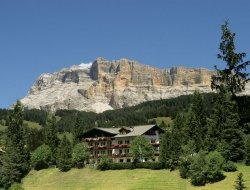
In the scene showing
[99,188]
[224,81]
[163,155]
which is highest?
[224,81]

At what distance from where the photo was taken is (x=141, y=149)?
4382 inches

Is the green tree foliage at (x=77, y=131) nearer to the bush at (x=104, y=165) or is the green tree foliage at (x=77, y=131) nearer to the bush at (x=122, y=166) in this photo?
the bush at (x=104, y=165)

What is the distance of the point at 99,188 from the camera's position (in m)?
94.4

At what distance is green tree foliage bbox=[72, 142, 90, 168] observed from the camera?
382ft

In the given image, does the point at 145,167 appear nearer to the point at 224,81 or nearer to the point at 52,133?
the point at 224,81

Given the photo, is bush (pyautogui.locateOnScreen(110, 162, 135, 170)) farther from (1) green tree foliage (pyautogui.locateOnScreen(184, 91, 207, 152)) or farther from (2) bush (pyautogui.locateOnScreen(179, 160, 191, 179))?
(2) bush (pyautogui.locateOnScreen(179, 160, 191, 179))

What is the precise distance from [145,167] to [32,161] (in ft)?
111

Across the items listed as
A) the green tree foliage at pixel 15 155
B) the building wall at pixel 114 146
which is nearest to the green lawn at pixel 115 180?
the green tree foliage at pixel 15 155

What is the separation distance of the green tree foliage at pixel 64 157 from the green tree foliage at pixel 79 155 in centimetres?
124

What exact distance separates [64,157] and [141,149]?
19.1 metres

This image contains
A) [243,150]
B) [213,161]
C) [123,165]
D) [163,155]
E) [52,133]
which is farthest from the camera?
[52,133]

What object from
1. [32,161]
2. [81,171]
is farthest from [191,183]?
[32,161]

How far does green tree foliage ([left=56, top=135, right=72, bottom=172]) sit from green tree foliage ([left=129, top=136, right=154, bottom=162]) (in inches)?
597

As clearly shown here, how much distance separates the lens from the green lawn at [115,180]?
3275 inches
